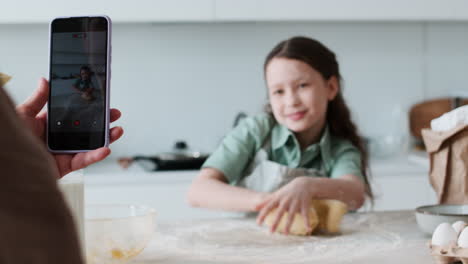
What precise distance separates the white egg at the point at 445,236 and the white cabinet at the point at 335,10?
1.79 m

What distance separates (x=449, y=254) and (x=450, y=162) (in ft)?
1.29

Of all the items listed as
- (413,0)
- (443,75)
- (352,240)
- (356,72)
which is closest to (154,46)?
(356,72)

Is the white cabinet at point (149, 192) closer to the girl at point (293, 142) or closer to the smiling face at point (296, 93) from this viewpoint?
the girl at point (293, 142)

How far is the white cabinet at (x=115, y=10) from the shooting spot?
8.34ft

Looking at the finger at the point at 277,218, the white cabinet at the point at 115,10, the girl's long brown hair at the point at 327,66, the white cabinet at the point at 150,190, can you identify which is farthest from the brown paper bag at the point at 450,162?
the white cabinet at the point at 115,10

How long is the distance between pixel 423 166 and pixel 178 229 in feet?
5.26

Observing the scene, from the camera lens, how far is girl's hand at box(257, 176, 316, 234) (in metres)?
1.22

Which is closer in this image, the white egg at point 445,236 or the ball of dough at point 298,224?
the white egg at point 445,236

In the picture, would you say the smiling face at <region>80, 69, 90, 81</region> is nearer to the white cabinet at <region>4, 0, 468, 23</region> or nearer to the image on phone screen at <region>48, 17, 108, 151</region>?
the image on phone screen at <region>48, 17, 108, 151</region>

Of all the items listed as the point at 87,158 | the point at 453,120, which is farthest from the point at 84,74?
the point at 453,120

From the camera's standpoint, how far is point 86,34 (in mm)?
954

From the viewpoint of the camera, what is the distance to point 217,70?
2.99 meters

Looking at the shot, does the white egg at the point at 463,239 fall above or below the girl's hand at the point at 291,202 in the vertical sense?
above

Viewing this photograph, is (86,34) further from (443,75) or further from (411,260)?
(443,75)
